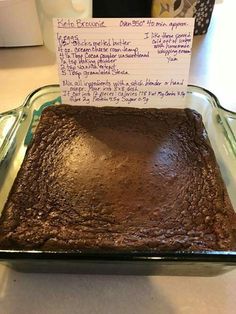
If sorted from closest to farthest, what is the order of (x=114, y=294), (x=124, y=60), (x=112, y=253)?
(x=112, y=253) < (x=114, y=294) < (x=124, y=60)

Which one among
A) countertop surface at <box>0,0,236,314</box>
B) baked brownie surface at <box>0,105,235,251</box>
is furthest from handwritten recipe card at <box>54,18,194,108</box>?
countertop surface at <box>0,0,236,314</box>

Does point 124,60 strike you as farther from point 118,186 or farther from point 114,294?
point 114,294

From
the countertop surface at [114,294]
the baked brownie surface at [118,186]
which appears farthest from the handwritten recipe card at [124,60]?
the countertop surface at [114,294]

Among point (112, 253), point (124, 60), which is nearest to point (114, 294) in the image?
point (112, 253)

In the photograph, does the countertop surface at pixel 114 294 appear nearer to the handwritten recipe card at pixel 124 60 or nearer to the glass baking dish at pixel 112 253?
the glass baking dish at pixel 112 253

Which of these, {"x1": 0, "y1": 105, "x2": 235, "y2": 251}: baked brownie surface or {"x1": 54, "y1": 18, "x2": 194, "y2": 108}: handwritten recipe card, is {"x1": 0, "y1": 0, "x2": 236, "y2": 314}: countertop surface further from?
{"x1": 54, "y1": 18, "x2": 194, "y2": 108}: handwritten recipe card

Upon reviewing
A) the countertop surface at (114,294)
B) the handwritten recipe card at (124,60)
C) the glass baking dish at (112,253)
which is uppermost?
the handwritten recipe card at (124,60)

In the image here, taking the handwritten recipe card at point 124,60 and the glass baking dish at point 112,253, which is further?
the handwritten recipe card at point 124,60
